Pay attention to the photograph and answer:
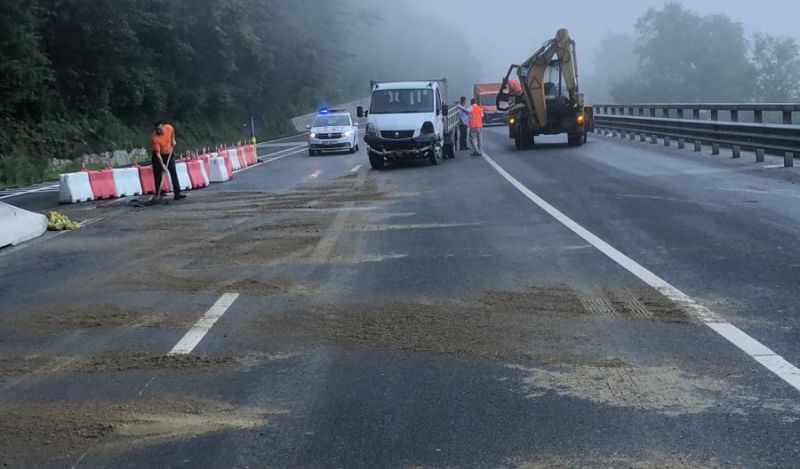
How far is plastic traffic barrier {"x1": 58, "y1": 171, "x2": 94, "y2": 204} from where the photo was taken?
21.2 metres

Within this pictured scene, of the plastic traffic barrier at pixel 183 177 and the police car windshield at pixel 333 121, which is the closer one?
the plastic traffic barrier at pixel 183 177

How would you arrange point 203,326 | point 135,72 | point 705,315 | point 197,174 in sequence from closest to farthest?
1. point 705,315
2. point 203,326
3. point 197,174
4. point 135,72

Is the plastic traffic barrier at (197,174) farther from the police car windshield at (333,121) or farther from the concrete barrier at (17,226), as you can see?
the police car windshield at (333,121)

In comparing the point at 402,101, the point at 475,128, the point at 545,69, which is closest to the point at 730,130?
the point at 545,69

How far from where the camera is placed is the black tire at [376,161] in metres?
28.1

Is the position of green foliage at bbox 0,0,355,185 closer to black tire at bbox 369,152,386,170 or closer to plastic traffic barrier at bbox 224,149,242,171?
plastic traffic barrier at bbox 224,149,242,171

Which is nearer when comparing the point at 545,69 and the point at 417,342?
the point at 417,342

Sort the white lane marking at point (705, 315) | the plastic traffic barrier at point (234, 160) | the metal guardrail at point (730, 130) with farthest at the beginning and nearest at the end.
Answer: the plastic traffic barrier at point (234, 160)
the metal guardrail at point (730, 130)
the white lane marking at point (705, 315)

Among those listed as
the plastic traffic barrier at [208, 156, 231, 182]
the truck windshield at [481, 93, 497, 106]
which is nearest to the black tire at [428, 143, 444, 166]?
the plastic traffic barrier at [208, 156, 231, 182]

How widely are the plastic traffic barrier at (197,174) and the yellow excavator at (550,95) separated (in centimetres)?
1143

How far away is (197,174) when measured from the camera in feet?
81.3

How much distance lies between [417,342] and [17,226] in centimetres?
956

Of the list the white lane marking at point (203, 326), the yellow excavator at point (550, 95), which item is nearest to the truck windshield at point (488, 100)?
the yellow excavator at point (550, 95)

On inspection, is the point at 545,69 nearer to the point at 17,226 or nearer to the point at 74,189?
the point at 74,189
